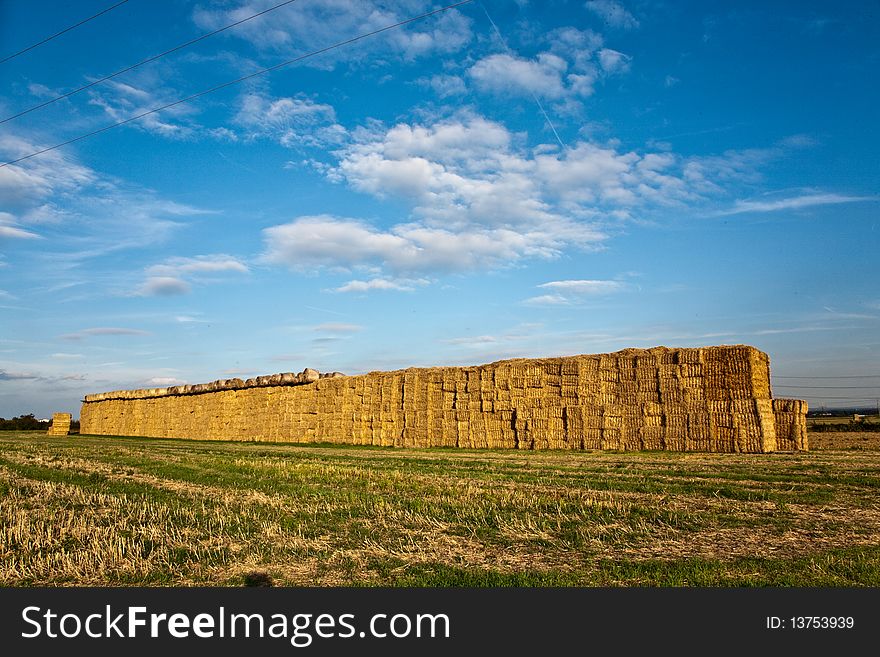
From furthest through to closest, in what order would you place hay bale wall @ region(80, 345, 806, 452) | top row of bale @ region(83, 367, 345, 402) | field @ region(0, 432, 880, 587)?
1. top row of bale @ region(83, 367, 345, 402)
2. hay bale wall @ region(80, 345, 806, 452)
3. field @ region(0, 432, 880, 587)

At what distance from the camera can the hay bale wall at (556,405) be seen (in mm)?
21672

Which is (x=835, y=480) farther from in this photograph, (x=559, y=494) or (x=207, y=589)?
(x=207, y=589)

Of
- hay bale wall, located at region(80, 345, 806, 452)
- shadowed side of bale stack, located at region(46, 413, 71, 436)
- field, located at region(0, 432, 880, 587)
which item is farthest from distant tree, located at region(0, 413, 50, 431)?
field, located at region(0, 432, 880, 587)

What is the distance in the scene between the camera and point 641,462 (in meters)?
17.2

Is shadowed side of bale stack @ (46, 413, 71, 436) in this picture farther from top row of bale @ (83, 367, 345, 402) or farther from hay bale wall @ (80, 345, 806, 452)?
hay bale wall @ (80, 345, 806, 452)

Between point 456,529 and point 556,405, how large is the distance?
1755 centimetres

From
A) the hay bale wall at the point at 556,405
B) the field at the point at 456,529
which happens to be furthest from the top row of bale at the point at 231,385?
the field at the point at 456,529

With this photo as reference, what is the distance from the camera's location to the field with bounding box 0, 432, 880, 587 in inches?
249

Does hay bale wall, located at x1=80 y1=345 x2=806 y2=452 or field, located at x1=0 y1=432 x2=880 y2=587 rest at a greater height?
hay bale wall, located at x1=80 y1=345 x2=806 y2=452

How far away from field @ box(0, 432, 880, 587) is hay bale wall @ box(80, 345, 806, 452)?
7.62 meters

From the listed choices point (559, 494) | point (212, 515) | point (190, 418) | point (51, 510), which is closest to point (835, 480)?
point (559, 494)

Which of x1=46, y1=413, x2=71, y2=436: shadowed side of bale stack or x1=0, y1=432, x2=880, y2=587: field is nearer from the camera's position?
x1=0, y1=432, x2=880, y2=587: field

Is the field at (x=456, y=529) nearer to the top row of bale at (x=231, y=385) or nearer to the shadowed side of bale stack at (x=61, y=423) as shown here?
the top row of bale at (x=231, y=385)

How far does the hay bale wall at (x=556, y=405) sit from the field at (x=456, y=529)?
25.0ft
